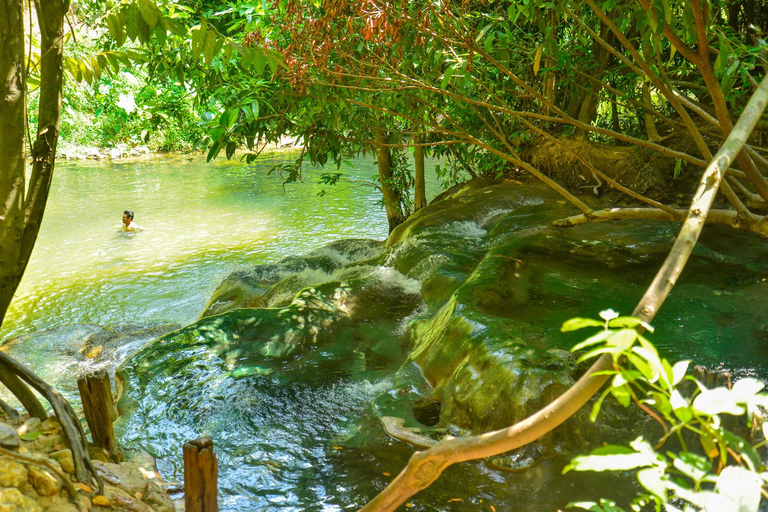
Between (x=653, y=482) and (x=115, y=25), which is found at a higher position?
(x=115, y=25)

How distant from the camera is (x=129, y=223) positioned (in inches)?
566

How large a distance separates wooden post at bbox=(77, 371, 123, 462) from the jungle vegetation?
0.91 ft

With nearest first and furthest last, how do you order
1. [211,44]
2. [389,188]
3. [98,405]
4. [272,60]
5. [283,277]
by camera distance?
1. [211,44]
2. [272,60]
3. [98,405]
4. [283,277]
5. [389,188]

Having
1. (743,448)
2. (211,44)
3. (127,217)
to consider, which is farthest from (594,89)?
(127,217)

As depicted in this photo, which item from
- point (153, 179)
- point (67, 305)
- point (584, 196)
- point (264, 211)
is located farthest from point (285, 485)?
point (153, 179)

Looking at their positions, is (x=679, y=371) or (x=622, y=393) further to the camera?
(x=679, y=371)

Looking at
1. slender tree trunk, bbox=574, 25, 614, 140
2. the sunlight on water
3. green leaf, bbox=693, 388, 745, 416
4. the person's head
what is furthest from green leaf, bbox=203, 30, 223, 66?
the person's head

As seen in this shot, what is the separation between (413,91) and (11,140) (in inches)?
159

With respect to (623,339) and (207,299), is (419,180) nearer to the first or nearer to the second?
(207,299)

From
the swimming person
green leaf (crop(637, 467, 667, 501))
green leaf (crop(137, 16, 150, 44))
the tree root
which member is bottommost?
the swimming person

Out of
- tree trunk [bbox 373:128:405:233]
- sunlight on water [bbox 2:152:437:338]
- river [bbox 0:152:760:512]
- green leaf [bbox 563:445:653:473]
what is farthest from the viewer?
tree trunk [bbox 373:128:405:233]

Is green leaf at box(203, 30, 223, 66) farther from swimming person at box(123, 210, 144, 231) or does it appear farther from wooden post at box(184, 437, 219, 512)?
swimming person at box(123, 210, 144, 231)

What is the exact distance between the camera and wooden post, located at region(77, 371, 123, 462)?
11.6 ft

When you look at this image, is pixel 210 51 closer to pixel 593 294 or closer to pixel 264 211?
pixel 593 294
